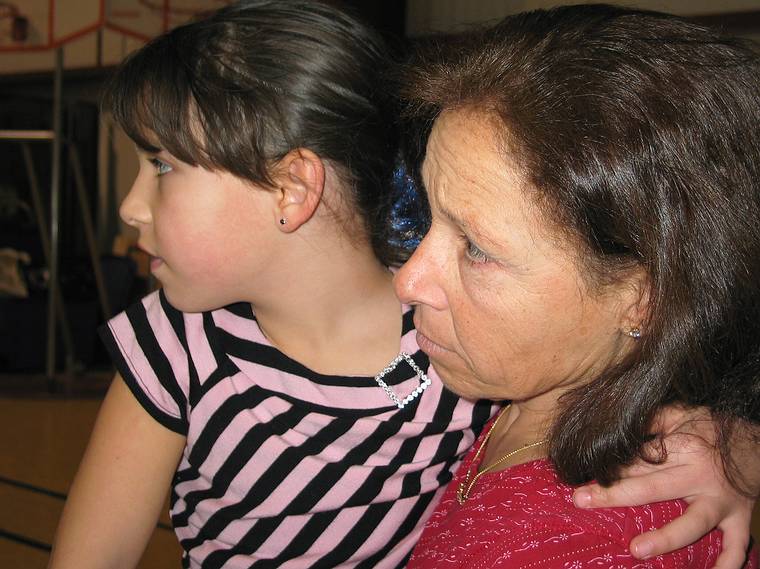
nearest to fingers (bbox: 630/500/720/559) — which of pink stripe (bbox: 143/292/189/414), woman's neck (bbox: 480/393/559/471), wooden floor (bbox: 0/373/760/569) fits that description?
woman's neck (bbox: 480/393/559/471)

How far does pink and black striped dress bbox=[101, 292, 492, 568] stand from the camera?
1.11 m

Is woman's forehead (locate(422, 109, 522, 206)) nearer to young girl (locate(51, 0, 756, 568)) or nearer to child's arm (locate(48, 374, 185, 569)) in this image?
young girl (locate(51, 0, 756, 568))

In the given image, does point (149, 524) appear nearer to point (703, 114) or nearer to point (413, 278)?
point (413, 278)

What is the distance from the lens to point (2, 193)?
19.0 feet

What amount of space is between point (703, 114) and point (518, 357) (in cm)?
27

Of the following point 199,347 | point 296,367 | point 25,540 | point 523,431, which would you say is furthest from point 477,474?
point 25,540

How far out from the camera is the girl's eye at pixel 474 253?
31.2 inches

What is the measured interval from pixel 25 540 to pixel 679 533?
1911mm

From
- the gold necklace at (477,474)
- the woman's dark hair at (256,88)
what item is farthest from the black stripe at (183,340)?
the gold necklace at (477,474)

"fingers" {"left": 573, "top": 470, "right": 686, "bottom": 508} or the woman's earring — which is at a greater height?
the woman's earring

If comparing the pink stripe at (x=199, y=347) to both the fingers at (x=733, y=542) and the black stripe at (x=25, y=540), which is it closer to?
the fingers at (x=733, y=542)

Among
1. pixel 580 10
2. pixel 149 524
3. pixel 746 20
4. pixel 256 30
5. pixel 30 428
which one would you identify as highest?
pixel 580 10

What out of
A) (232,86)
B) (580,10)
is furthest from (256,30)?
(580,10)

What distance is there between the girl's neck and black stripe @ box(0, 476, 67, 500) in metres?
1.63
